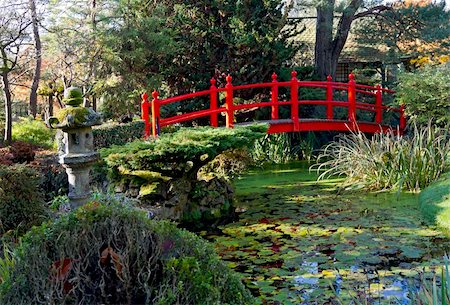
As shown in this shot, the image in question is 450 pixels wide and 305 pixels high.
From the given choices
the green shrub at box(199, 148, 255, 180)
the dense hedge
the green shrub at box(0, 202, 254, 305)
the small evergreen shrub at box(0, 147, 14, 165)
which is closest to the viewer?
the green shrub at box(0, 202, 254, 305)

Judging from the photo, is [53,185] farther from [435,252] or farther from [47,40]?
[47,40]

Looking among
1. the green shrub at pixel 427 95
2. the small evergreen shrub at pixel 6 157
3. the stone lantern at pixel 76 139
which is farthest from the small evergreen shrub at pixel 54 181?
the green shrub at pixel 427 95

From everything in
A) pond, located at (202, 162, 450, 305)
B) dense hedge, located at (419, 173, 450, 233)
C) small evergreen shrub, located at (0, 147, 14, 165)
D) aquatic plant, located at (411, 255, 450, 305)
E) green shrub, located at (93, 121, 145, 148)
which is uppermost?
green shrub, located at (93, 121, 145, 148)

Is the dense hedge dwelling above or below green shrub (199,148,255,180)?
below

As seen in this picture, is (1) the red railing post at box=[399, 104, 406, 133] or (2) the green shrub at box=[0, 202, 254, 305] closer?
(2) the green shrub at box=[0, 202, 254, 305]

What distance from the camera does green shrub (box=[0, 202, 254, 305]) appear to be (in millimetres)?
2176

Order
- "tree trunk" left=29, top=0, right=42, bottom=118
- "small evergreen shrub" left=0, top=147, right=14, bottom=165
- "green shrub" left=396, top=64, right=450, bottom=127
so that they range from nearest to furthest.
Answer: "small evergreen shrub" left=0, top=147, right=14, bottom=165
"green shrub" left=396, top=64, right=450, bottom=127
"tree trunk" left=29, top=0, right=42, bottom=118

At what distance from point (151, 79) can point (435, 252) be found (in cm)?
680

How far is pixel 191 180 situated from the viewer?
655cm

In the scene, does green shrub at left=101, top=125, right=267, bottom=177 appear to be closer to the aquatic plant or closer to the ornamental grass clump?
the ornamental grass clump

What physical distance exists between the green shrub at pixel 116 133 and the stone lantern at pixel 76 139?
3.79m

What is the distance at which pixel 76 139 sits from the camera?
172 inches

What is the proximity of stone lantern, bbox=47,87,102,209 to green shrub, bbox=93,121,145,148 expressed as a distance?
3789 millimetres

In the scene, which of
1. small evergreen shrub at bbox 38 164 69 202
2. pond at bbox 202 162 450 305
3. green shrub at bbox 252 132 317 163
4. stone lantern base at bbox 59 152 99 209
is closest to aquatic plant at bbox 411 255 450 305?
pond at bbox 202 162 450 305
